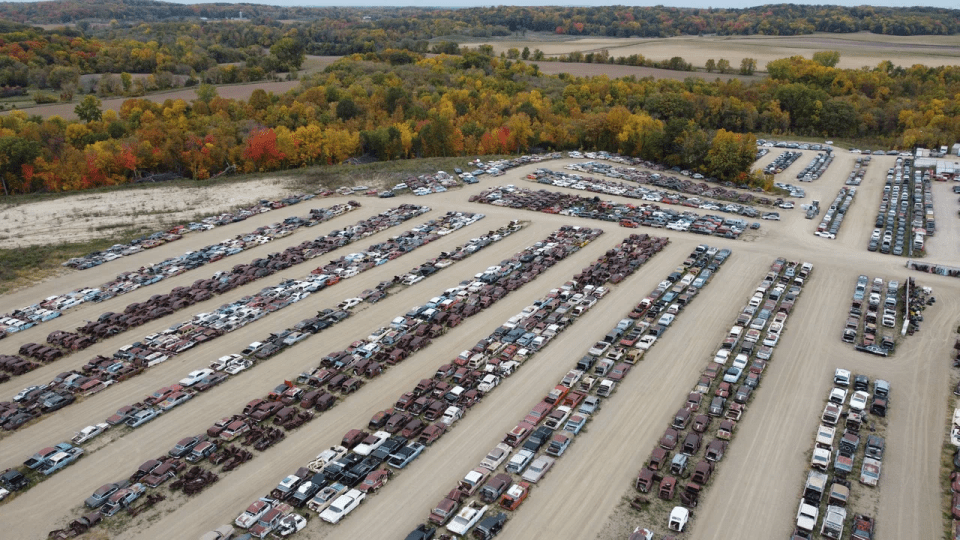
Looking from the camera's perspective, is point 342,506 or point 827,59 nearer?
point 342,506

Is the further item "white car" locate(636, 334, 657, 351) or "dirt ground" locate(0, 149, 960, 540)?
"white car" locate(636, 334, 657, 351)

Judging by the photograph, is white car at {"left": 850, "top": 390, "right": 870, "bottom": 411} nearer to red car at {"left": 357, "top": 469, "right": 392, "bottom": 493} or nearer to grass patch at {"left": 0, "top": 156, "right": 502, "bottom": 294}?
red car at {"left": 357, "top": 469, "right": 392, "bottom": 493}

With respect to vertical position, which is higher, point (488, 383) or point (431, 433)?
point (488, 383)

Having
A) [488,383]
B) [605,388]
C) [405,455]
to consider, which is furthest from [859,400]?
[405,455]

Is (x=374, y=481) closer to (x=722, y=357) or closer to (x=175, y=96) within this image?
(x=722, y=357)

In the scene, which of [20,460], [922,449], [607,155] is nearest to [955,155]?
[607,155]

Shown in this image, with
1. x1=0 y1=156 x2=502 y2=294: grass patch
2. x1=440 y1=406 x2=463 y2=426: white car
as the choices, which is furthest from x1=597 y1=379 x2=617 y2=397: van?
x1=0 y1=156 x2=502 y2=294: grass patch

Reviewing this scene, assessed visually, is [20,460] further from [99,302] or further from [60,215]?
[60,215]
